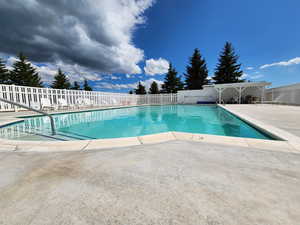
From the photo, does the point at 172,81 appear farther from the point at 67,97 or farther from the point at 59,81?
the point at 59,81

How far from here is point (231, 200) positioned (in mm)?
938

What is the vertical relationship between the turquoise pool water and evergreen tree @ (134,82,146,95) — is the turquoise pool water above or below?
below

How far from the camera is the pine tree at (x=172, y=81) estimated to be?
24.9 metres

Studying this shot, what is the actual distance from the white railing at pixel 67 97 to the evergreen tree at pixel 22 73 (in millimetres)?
17379

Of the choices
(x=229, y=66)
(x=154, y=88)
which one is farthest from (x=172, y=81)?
(x=229, y=66)

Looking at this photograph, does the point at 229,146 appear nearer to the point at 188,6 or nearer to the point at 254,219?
the point at 254,219

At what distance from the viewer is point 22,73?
69.1ft

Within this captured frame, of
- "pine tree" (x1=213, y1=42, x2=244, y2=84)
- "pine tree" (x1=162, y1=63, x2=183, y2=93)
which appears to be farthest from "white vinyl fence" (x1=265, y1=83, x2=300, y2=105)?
"pine tree" (x1=162, y1=63, x2=183, y2=93)

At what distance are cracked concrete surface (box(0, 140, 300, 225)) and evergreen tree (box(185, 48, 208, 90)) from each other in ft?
75.7

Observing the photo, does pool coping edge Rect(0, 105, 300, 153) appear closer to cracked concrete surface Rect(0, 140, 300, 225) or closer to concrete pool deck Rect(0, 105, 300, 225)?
concrete pool deck Rect(0, 105, 300, 225)

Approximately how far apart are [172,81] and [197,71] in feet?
16.9

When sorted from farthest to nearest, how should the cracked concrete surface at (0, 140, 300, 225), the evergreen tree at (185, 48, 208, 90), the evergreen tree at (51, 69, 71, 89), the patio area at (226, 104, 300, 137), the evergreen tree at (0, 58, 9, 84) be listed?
1. the evergreen tree at (51, 69, 71, 89)
2. the evergreen tree at (185, 48, 208, 90)
3. the evergreen tree at (0, 58, 9, 84)
4. the patio area at (226, 104, 300, 137)
5. the cracked concrete surface at (0, 140, 300, 225)

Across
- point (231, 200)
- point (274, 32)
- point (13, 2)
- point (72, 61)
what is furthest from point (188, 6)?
point (274, 32)

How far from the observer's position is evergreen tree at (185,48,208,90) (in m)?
22.5
